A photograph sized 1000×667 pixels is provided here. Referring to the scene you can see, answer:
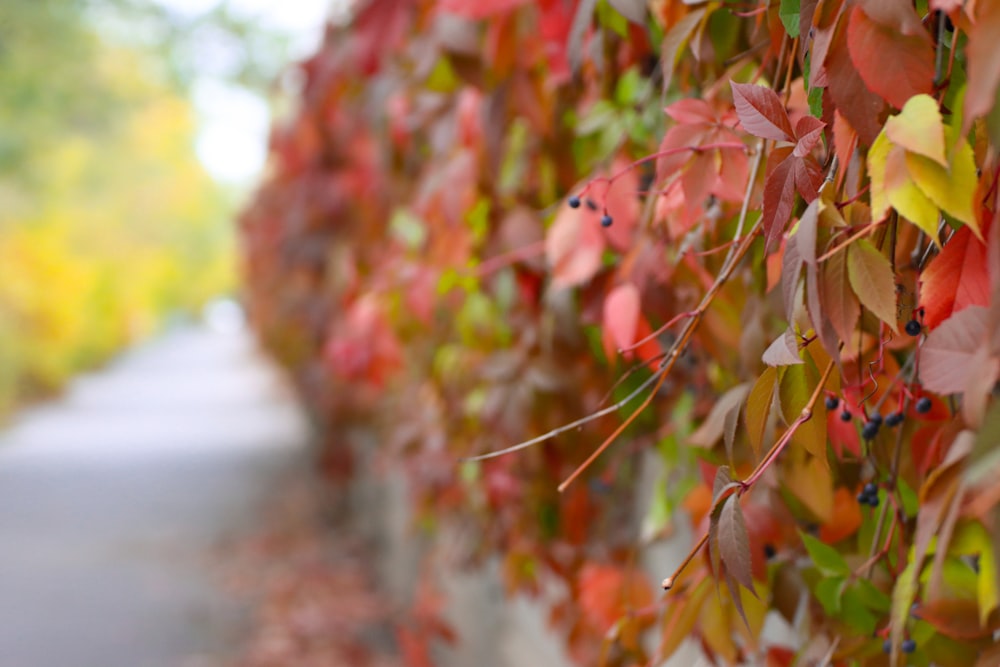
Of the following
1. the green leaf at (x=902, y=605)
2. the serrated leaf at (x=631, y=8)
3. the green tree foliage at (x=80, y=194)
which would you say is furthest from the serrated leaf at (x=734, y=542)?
the green tree foliage at (x=80, y=194)

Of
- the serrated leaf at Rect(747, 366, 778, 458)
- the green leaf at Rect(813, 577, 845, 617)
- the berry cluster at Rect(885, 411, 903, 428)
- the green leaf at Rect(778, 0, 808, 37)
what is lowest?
the green leaf at Rect(813, 577, 845, 617)

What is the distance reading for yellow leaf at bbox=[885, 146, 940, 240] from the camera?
0.63 m

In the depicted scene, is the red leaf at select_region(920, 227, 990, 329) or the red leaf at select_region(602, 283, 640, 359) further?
the red leaf at select_region(602, 283, 640, 359)

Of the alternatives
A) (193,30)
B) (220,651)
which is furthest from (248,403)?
(220,651)

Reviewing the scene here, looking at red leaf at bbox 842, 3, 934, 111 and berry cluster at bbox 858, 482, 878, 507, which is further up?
red leaf at bbox 842, 3, 934, 111

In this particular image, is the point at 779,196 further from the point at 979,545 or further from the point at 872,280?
the point at 979,545

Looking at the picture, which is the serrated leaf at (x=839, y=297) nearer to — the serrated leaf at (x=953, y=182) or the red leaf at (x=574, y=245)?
the serrated leaf at (x=953, y=182)

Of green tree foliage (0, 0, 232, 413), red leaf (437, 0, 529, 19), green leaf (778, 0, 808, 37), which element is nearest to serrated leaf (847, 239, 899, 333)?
green leaf (778, 0, 808, 37)

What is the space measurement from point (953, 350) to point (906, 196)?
105 millimetres

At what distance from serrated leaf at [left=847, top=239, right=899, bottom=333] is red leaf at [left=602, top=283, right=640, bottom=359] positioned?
0.46 m

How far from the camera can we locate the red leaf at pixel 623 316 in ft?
3.69

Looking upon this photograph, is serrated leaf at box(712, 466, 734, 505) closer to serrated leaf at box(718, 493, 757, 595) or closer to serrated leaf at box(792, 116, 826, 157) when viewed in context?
serrated leaf at box(718, 493, 757, 595)

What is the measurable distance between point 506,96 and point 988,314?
1.10 m

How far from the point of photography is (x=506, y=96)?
62.3 inches
